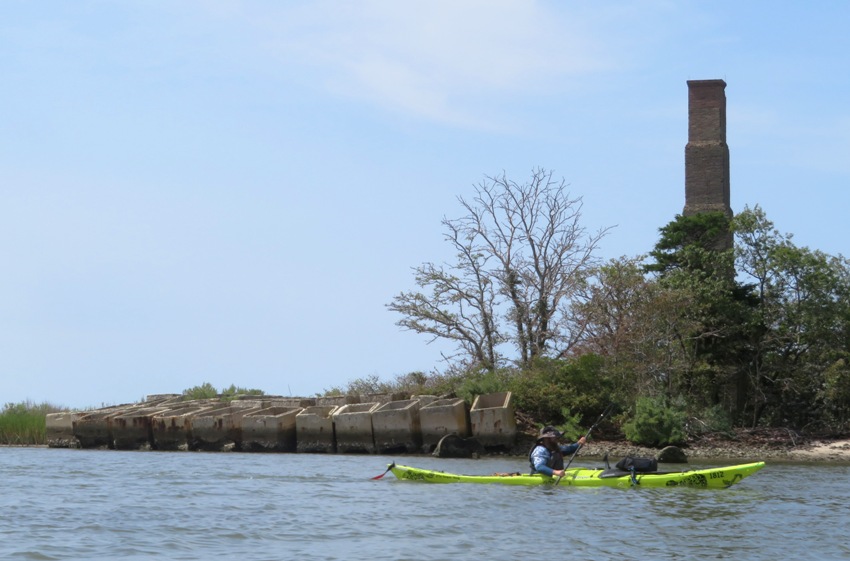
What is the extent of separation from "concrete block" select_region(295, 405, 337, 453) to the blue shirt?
1151 centimetres

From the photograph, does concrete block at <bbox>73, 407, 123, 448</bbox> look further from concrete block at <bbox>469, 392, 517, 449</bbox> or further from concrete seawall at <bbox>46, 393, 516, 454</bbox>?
concrete block at <bbox>469, 392, 517, 449</bbox>

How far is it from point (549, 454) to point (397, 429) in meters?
9.68

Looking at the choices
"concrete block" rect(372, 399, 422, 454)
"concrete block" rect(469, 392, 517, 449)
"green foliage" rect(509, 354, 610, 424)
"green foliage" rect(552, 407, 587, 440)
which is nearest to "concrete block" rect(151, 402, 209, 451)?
"concrete block" rect(372, 399, 422, 454)

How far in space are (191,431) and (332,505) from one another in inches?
611

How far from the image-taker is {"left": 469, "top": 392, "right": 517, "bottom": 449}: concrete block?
94.4 ft

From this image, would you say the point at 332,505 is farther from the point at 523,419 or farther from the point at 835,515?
the point at 523,419

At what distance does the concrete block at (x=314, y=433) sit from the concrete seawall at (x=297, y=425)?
0.09 ft

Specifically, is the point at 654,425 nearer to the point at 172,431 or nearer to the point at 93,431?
the point at 172,431

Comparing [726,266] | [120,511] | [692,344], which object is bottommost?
[120,511]

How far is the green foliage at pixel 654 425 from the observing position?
28.8 metres

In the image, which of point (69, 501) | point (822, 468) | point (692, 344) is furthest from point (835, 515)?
point (692, 344)

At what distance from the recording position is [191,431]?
33219 mm

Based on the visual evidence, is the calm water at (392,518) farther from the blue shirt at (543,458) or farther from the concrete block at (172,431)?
the concrete block at (172,431)

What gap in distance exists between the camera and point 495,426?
94.5ft
